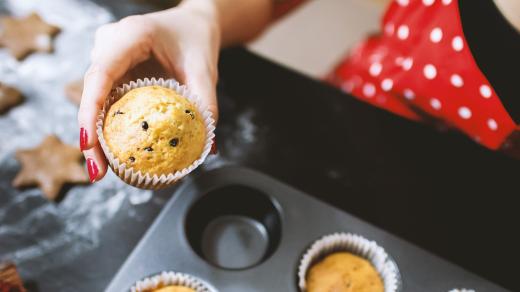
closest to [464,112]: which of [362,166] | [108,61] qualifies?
[362,166]

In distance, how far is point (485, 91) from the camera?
3.99 ft

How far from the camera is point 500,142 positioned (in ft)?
4.10

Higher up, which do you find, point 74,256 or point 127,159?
point 127,159

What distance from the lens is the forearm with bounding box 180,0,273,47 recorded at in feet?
4.22

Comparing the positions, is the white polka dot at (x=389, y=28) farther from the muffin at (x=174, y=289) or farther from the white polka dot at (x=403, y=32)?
the muffin at (x=174, y=289)

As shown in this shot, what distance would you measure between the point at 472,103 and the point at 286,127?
488mm

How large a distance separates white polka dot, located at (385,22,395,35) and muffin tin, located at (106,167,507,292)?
659 mm

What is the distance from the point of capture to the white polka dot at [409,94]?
1398 millimetres

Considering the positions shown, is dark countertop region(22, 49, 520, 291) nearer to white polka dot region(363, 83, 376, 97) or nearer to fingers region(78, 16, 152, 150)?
white polka dot region(363, 83, 376, 97)

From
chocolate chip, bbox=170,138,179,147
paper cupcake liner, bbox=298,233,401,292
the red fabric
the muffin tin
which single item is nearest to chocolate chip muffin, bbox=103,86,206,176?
chocolate chip, bbox=170,138,179,147

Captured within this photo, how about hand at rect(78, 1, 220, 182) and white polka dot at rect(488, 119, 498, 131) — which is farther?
white polka dot at rect(488, 119, 498, 131)

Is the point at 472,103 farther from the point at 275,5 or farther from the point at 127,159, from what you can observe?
the point at 127,159

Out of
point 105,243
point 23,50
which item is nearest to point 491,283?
point 105,243

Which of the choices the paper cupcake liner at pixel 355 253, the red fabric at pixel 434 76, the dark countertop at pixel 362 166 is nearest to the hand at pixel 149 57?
the dark countertop at pixel 362 166
